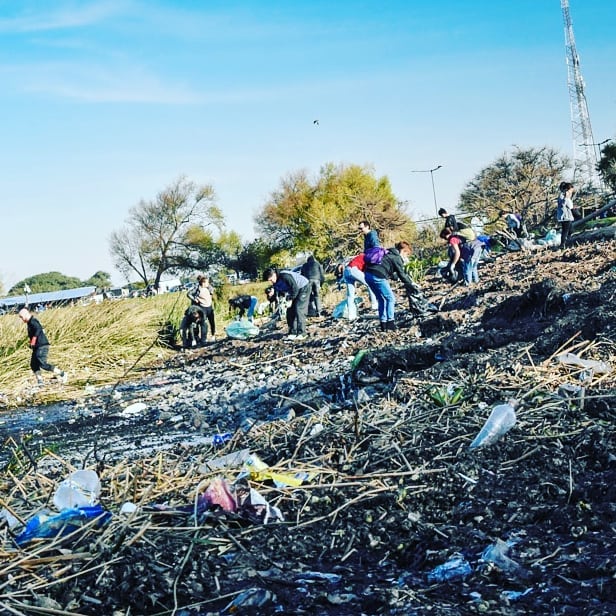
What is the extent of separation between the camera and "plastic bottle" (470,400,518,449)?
415cm

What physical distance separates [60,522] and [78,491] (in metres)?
0.35

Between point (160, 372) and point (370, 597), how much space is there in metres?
11.6

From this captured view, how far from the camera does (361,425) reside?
178 inches

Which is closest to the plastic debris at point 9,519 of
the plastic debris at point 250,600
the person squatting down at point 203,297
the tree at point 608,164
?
the plastic debris at point 250,600

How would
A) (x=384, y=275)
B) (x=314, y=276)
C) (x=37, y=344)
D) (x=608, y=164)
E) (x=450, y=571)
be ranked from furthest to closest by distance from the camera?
(x=608, y=164), (x=314, y=276), (x=37, y=344), (x=384, y=275), (x=450, y=571)

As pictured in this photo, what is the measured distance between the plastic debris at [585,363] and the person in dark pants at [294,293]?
8210 mm

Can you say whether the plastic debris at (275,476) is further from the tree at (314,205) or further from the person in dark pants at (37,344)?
the tree at (314,205)

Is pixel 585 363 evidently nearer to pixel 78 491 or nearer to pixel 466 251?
pixel 78 491

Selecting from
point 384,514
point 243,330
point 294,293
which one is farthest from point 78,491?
point 243,330

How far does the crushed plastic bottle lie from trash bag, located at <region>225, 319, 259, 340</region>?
496 inches

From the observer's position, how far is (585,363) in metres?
5.41

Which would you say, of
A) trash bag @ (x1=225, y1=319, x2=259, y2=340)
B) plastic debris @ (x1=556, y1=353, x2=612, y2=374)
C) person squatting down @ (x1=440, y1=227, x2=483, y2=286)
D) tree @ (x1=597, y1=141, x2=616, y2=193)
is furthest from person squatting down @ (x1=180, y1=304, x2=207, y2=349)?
tree @ (x1=597, y1=141, x2=616, y2=193)

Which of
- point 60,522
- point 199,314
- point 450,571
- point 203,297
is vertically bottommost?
point 450,571

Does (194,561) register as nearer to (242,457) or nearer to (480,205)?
(242,457)
